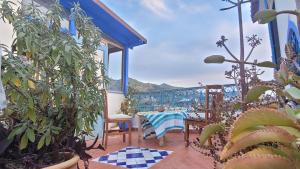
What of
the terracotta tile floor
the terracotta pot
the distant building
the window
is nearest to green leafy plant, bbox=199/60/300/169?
the terracotta pot

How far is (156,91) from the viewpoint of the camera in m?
6.30

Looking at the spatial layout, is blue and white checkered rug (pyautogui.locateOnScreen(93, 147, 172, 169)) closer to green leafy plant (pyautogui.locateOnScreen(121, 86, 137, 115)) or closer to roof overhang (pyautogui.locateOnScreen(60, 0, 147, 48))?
green leafy plant (pyautogui.locateOnScreen(121, 86, 137, 115))

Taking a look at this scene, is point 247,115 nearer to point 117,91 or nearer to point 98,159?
point 98,159

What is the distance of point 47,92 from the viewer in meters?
1.20

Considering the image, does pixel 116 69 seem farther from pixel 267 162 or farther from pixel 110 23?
pixel 267 162

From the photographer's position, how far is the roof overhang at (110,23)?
4.25 metres

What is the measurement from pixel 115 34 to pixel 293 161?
551cm

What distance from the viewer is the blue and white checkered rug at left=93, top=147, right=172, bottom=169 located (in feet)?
8.82

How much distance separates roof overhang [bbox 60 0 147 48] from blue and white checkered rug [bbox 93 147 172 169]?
2742 millimetres

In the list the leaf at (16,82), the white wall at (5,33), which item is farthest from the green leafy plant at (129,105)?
the leaf at (16,82)

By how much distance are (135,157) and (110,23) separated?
334cm

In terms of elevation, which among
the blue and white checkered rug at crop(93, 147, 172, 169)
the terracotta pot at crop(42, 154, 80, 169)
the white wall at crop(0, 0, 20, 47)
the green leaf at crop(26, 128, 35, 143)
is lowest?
the blue and white checkered rug at crop(93, 147, 172, 169)

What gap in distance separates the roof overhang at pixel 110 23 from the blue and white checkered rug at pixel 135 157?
2.74m

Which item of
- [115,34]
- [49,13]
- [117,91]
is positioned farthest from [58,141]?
[115,34]
